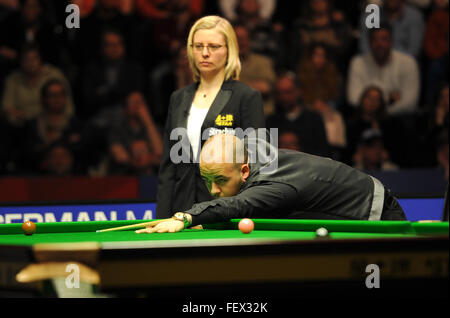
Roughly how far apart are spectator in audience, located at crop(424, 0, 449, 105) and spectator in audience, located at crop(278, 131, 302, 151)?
1.67m

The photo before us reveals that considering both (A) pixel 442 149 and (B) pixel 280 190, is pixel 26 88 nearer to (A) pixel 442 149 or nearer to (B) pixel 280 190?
(A) pixel 442 149

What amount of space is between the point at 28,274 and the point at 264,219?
124 cm

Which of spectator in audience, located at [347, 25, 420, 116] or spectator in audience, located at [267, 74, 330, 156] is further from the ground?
spectator in audience, located at [347, 25, 420, 116]

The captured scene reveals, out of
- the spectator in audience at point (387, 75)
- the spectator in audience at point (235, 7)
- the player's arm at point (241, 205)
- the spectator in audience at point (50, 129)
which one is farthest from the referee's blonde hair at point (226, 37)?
the spectator in audience at point (387, 75)

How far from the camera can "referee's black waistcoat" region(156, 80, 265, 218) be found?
450cm

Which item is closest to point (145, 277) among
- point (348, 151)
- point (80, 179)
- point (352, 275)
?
point (352, 275)

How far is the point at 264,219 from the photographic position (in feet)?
12.0

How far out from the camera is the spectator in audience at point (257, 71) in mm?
7098

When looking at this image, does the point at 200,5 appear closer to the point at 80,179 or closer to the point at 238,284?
the point at 80,179

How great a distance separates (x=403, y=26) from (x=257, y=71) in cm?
162

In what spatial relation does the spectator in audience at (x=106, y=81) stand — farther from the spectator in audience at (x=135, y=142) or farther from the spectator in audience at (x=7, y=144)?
the spectator in audience at (x=7, y=144)

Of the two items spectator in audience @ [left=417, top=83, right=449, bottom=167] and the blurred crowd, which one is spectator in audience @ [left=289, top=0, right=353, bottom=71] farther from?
spectator in audience @ [left=417, top=83, right=449, bottom=167]

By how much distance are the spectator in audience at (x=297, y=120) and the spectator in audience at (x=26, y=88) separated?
1924 millimetres

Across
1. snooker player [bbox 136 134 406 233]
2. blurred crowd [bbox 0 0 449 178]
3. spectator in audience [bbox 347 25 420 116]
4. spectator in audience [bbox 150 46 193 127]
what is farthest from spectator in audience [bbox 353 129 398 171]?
snooker player [bbox 136 134 406 233]
